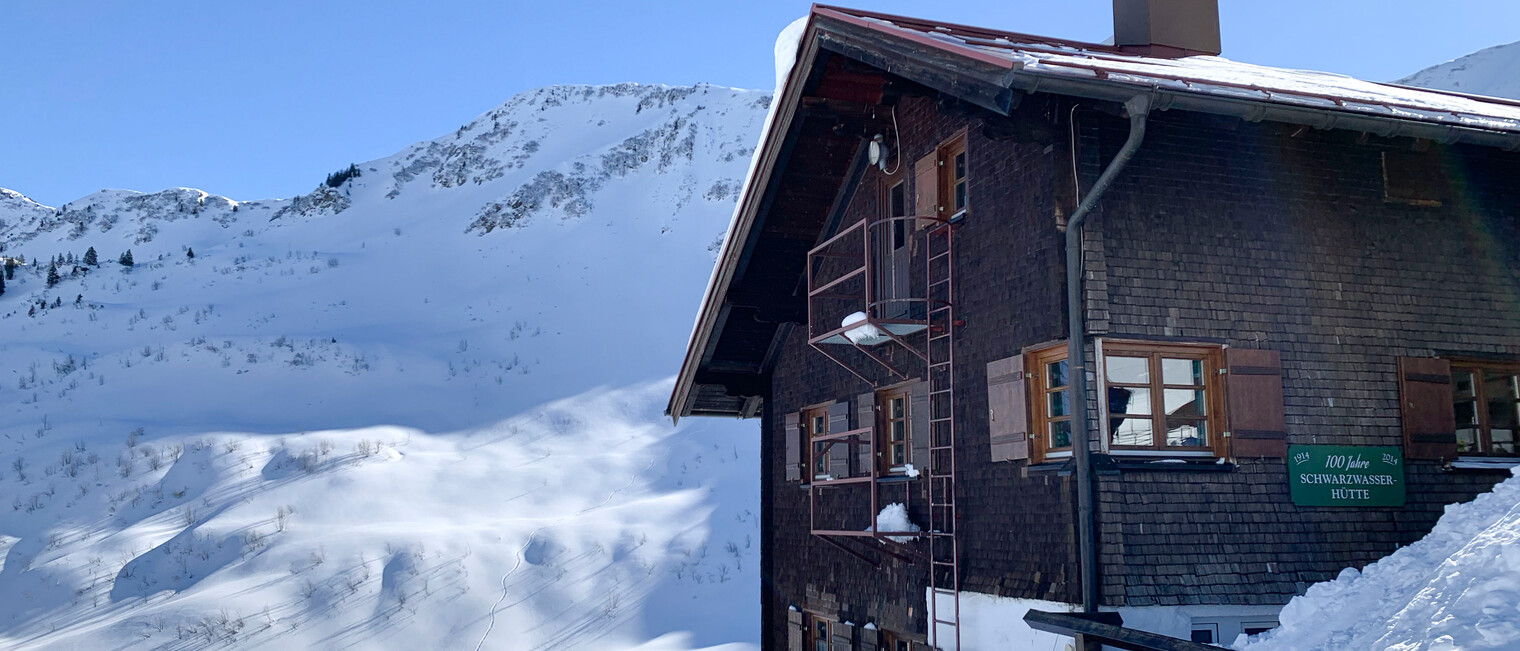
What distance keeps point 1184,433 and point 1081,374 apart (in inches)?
41.7

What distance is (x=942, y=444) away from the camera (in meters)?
10.9

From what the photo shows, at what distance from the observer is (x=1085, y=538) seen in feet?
28.1

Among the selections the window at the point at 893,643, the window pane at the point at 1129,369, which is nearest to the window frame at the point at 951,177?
the window pane at the point at 1129,369

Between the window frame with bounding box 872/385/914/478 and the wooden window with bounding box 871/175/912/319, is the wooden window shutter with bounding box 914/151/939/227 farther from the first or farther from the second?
the window frame with bounding box 872/385/914/478

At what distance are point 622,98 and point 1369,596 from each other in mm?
72943

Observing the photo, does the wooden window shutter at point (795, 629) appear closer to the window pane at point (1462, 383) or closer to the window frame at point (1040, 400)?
the window frame at point (1040, 400)

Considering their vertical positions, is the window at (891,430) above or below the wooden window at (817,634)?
above

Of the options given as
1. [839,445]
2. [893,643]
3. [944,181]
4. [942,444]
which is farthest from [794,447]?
[944,181]

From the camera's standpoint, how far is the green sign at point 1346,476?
9.05m

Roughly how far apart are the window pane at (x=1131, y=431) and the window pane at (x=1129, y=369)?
30 centimetres

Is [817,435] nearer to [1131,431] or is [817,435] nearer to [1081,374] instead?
[1131,431]

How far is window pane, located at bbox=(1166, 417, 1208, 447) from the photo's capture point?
9.09 metres

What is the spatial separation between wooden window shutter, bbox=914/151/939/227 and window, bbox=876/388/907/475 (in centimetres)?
193

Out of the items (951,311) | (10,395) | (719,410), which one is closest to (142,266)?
(10,395)
